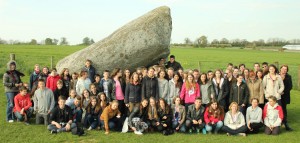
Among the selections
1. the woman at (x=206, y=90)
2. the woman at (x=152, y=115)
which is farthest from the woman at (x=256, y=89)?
the woman at (x=152, y=115)

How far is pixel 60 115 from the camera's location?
32.0 ft

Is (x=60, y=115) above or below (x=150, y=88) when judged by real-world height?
below

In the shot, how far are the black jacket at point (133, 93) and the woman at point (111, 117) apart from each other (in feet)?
1.97

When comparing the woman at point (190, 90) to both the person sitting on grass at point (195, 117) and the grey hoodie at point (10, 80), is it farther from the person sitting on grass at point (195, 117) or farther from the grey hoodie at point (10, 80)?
the grey hoodie at point (10, 80)

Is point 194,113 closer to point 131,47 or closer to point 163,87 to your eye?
point 163,87

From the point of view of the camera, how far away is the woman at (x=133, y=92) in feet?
34.0

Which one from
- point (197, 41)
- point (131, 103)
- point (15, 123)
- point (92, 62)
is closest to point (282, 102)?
point (131, 103)

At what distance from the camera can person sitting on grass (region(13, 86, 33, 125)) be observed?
10.4 meters

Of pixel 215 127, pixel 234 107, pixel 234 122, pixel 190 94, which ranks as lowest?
pixel 215 127

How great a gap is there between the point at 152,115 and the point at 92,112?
1902mm

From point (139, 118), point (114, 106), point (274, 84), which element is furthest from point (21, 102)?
point (274, 84)

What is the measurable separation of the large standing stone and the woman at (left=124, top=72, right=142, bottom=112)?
106 inches

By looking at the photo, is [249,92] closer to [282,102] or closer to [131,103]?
[282,102]

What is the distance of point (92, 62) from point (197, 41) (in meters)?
85.1
